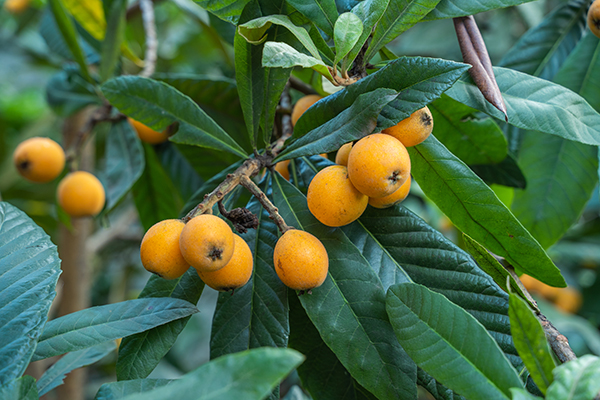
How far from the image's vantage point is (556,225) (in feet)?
3.54

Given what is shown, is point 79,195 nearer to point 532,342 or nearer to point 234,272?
point 234,272

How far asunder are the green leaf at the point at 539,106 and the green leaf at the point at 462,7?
100mm

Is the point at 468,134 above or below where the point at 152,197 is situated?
above

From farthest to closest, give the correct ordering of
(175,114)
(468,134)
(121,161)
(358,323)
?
(121,161)
(468,134)
(175,114)
(358,323)

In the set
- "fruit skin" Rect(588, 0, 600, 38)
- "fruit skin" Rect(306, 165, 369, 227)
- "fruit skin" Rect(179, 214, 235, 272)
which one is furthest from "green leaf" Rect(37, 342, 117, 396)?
"fruit skin" Rect(588, 0, 600, 38)

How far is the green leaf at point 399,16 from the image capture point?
65 cm

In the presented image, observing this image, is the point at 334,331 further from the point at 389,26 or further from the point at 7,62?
the point at 7,62

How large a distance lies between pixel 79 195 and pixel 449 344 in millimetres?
1096

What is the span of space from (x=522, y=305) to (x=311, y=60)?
0.38 meters

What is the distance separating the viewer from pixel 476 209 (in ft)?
2.18

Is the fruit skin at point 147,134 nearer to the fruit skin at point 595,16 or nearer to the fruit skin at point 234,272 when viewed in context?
the fruit skin at point 234,272

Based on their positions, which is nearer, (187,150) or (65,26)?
(65,26)

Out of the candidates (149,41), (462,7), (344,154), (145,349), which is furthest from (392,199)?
(149,41)

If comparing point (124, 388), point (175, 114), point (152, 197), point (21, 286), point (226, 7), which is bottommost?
point (152, 197)
